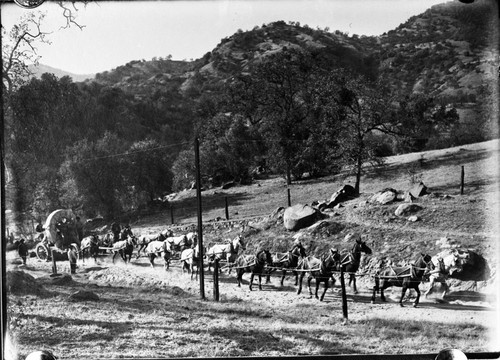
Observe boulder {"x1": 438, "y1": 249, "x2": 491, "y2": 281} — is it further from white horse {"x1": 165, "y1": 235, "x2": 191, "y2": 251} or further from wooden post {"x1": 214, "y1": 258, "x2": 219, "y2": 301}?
white horse {"x1": 165, "y1": 235, "x2": 191, "y2": 251}

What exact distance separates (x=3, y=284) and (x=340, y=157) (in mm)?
1970

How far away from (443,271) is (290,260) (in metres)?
0.87

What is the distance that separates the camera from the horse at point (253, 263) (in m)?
3.23

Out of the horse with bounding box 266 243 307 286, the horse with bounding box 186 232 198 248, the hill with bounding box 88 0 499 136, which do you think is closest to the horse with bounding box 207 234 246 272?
the horse with bounding box 186 232 198 248

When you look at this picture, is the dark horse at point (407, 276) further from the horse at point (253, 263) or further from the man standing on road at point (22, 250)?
the man standing on road at point (22, 250)

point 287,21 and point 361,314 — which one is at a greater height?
point 287,21

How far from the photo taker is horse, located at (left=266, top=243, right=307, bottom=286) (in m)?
3.21

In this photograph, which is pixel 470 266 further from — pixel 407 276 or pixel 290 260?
pixel 290 260

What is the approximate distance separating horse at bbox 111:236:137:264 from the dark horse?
1.53m

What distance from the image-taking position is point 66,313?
311 centimetres

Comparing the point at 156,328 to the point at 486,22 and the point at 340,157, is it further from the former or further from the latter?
the point at 486,22

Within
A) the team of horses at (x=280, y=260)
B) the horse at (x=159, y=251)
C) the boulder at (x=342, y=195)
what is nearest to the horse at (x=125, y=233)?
the team of horses at (x=280, y=260)

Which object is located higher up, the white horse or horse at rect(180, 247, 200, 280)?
the white horse

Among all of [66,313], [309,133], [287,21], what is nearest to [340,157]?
[309,133]
